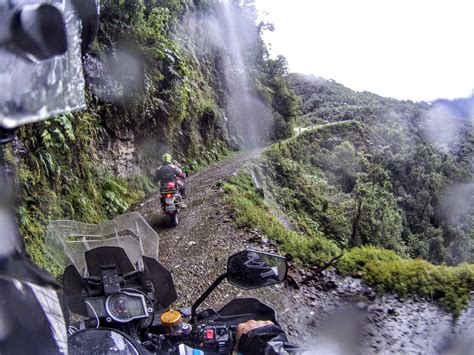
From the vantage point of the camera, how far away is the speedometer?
191 cm

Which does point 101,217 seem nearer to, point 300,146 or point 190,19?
point 190,19

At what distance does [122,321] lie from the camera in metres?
1.89

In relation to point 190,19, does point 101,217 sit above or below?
below

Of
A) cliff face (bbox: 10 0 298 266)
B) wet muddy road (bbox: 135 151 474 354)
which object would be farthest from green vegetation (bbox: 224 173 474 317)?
cliff face (bbox: 10 0 298 266)

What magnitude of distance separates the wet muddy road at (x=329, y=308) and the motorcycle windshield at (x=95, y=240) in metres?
3.12

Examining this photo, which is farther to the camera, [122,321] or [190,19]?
[190,19]

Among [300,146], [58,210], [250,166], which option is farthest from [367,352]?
[300,146]

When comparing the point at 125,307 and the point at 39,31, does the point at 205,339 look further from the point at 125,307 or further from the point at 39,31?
the point at 39,31

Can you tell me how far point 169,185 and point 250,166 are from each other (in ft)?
32.0

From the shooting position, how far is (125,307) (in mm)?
1970

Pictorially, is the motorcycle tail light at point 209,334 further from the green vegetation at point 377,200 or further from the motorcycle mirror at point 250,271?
the green vegetation at point 377,200

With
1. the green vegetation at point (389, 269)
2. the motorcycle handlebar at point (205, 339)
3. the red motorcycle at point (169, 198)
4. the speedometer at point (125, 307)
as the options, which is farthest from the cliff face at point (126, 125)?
the motorcycle handlebar at point (205, 339)

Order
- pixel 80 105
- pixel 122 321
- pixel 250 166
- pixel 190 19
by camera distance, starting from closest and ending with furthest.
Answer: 1. pixel 80 105
2. pixel 122 321
3. pixel 250 166
4. pixel 190 19

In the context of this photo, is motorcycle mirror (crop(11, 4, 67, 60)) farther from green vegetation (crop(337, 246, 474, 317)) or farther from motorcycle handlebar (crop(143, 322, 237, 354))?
green vegetation (crop(337, 246, 474, 317))
